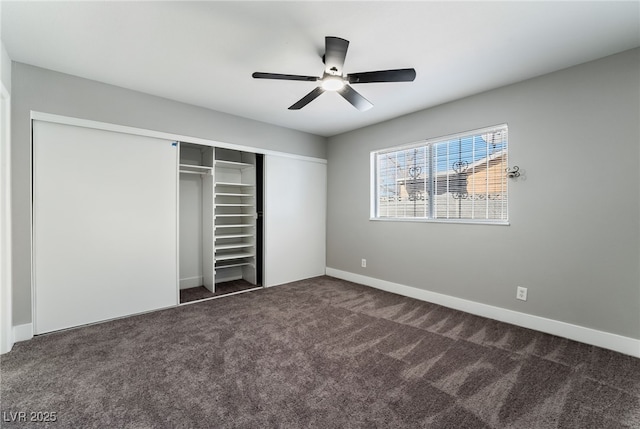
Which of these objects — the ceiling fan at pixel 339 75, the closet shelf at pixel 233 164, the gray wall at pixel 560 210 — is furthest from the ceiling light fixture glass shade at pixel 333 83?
the closet shelf at pixel 233 164

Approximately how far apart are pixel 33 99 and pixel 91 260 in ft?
5.23

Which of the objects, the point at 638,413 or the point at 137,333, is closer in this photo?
the point at 638,413

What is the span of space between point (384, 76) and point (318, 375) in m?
2.28

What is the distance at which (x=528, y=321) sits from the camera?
269cm

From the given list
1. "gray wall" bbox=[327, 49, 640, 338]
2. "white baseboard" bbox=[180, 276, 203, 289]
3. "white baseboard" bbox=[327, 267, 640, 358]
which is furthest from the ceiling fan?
"white baseboard" bbox=[180, 276, 203, 289]

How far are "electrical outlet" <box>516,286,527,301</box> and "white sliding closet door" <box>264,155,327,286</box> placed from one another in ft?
9.61

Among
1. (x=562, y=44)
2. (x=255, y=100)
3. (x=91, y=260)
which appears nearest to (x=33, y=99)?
(x=91, y=260)

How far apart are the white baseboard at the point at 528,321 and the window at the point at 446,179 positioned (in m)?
0.97

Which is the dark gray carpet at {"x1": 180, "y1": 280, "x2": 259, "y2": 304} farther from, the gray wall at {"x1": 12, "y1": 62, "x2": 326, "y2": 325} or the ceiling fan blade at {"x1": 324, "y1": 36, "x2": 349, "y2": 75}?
the ceiling fan blade at {"x1": 324, "y1": 36, "x2": 349, "y2": 75}

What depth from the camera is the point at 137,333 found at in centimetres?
260

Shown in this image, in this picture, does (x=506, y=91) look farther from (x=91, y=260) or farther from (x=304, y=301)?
(x=91, y=260)

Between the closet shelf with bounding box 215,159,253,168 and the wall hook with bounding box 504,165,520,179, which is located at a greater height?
the closet shelf with bounding box 215,159,253,168

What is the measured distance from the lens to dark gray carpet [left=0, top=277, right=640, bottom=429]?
1.57 m

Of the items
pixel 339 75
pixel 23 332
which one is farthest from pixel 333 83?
pixel 23 332
